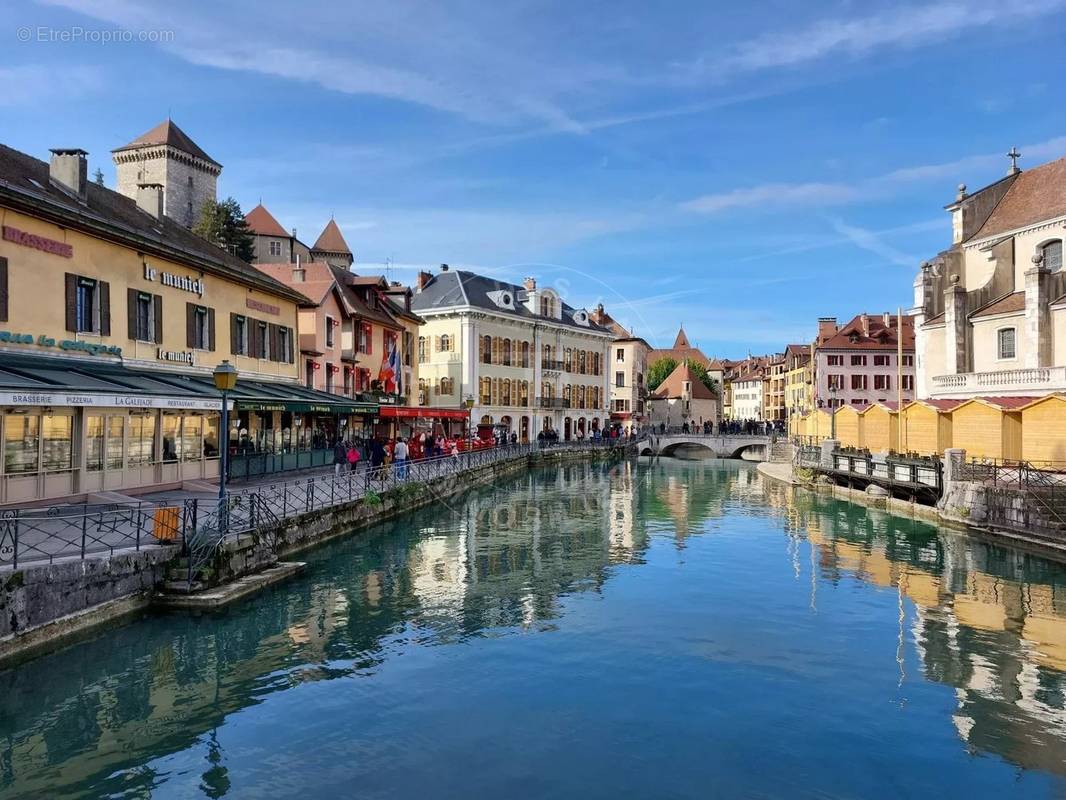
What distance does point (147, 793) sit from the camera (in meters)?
7.80

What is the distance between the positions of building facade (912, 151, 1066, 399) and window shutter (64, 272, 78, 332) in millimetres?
37508

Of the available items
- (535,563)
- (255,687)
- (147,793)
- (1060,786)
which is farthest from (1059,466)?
(147,793)

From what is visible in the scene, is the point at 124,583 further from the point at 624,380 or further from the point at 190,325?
the point at 624,380

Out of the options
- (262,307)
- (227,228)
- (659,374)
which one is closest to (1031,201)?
(262,307)

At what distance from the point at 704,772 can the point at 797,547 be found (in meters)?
16.3

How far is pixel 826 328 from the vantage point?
80.2 metres

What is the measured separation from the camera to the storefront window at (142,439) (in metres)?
19.7

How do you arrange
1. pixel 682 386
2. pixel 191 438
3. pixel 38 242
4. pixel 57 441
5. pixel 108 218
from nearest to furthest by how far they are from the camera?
pixel 57 441 < pixel 38 242 < pixel 108 218 < pixel 191 438 < pixel 682 386

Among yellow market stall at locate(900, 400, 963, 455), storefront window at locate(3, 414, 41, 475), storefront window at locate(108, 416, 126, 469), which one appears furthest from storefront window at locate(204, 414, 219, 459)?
yellow market stall at locate(900, 400, 963, 455)

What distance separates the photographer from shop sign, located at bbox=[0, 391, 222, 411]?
1415 centimetres

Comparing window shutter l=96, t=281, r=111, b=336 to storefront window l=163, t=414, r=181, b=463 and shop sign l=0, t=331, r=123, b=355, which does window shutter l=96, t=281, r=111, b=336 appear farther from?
storefront window l=163, t=414, r=181, b=463

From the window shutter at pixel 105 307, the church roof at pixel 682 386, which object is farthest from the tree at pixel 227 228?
the church roof at pixel 682 386

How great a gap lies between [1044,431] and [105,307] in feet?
94.6

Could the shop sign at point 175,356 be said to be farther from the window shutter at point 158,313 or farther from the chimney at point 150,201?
the chimney at point 150,201
